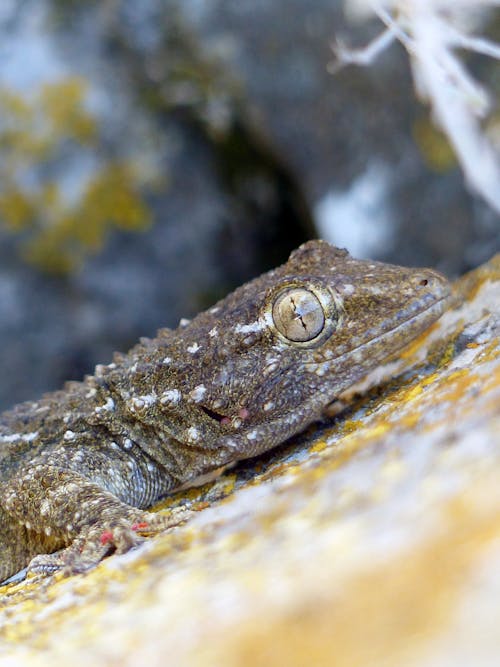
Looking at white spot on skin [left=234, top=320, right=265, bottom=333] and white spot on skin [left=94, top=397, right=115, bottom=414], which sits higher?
white spot on skin [left=94, top=397, right=115, bottom=414]

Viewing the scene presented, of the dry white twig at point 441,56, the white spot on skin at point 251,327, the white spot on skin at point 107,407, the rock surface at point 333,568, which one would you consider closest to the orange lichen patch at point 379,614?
the rock surface at point 333,568

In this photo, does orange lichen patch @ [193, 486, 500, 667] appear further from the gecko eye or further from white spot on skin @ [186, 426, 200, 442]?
white spot on skin @ [186, 426, 200, 442]

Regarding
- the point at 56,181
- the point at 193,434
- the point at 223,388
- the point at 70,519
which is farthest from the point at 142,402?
the point at 56,181

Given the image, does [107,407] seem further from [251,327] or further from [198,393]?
[251,327]

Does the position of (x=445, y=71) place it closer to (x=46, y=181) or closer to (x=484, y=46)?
(x=484, y=46)

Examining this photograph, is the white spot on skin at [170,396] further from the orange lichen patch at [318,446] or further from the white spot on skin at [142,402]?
the orange lichen patch at [318,446]

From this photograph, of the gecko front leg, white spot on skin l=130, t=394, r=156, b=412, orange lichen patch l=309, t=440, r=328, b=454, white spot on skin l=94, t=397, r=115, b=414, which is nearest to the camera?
the gecko front leg

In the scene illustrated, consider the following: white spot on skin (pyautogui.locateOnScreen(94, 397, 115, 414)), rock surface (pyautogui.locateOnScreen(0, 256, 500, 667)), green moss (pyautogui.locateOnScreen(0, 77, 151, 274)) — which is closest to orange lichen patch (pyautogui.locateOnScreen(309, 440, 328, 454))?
rock surface (pyautogui.locateOnScreen(0, 256, 500, 667))
